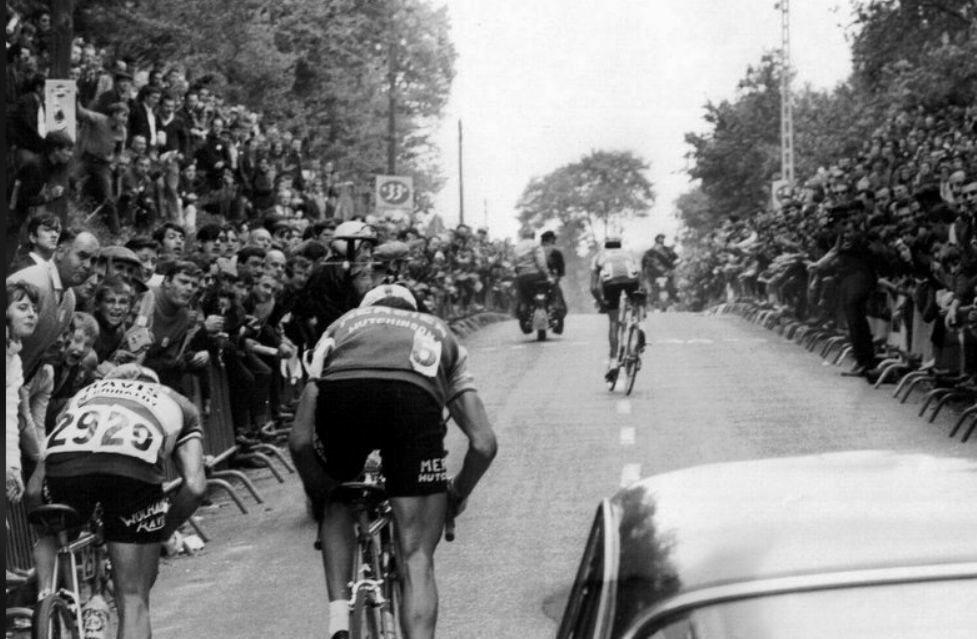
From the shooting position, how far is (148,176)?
71.4 ft

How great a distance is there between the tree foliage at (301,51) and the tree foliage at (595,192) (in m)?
70.3

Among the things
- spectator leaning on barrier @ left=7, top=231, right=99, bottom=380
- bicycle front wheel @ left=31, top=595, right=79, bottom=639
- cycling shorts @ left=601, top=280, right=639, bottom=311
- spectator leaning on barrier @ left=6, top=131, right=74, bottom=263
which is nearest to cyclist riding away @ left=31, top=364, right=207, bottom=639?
bicycle front wheel @ left=31, top=595, right=79, bottom=639

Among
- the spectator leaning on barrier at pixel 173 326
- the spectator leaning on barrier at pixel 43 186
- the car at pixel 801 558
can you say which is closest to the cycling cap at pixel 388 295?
the car at pixel 801 558

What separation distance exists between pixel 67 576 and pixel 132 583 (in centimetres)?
30

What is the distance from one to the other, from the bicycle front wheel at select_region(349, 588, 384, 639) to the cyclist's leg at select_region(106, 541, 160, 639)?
33.2 inches

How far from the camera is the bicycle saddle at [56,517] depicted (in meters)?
6.90

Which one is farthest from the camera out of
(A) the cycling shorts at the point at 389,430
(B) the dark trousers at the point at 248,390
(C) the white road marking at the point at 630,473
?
(B) the dark trousers at the point at 248,390

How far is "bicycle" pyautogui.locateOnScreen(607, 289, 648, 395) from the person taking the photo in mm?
19609

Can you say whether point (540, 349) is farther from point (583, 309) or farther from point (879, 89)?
point (583, 309)

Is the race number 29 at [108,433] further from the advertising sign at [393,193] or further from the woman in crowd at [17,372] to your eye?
the advertising sign at [393,193]

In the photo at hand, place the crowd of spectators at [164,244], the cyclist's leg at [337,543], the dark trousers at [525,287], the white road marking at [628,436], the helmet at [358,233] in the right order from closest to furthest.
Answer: the cyclist's leg at [337,543] < the crowd of spectators at [164,244] < the helmet at [358,233] < the white road marking at [628,436] < the dark trousers at [525,287]

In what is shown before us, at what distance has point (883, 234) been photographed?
19719 millimetres

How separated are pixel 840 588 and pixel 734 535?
0.27 m

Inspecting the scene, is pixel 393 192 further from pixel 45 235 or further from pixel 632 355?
pixel 45 235
